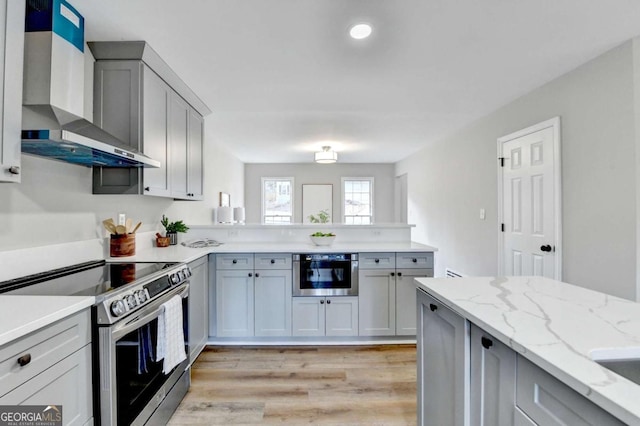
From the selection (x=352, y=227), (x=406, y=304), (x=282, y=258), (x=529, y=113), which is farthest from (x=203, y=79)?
(x=529, y=113)

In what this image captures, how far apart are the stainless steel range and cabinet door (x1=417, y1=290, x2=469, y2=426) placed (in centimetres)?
141

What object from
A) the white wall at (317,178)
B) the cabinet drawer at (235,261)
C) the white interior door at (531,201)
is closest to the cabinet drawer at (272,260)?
the cabinet drawer at (235,261)

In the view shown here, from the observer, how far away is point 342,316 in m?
2.85

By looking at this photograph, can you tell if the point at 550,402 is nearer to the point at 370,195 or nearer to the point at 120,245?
the point at 120,245

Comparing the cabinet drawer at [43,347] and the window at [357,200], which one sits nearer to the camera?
the cabinet drawer at [43,347]

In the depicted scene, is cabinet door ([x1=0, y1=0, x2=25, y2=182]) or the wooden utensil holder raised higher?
cabinet door ([x1=0, y1=0, x2=25, y2=182])

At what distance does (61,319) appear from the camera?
1.12 metres

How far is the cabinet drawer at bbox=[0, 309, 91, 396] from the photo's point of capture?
3.01 ft

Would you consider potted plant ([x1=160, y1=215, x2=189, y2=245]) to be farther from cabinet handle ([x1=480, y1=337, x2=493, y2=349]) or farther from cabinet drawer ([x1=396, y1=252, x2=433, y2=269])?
cabinet handle ([x1=480, y1=337, x2=493, y2=349])

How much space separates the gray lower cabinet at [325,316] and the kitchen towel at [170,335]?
3.89 feet

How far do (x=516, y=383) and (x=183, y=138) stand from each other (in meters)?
2.94

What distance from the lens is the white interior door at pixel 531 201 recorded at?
2.72 m

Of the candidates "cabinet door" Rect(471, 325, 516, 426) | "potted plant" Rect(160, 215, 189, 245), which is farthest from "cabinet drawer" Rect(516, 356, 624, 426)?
"potted plant" Rect(160, 215, 189, 245)

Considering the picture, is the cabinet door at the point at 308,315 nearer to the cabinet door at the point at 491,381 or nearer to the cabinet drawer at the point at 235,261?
the cabinet drawer at the point at 235,261
